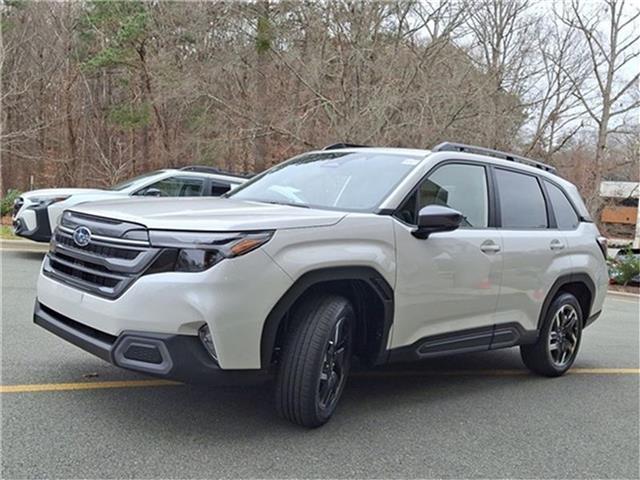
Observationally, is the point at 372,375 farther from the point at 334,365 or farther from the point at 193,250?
the point at 193,250

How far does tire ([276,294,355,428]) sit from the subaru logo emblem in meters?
1.30

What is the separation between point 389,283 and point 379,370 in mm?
1678

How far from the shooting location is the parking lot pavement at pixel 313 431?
3367 mm

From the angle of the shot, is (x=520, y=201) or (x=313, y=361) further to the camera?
(x=520, y=201)

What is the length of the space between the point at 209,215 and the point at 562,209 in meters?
3.73

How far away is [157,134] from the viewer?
86.9ft

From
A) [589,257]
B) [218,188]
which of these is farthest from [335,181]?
[218,188]

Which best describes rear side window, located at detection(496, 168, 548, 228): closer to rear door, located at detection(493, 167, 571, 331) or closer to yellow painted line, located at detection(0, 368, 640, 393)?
rear door, located at detection(493, 167, 571, 331)

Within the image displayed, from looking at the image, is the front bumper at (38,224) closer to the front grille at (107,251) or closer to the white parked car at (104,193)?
the white parked car at (104,193)

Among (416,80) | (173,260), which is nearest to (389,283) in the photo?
(173,260)

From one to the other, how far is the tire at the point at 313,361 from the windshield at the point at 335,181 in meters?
0.79

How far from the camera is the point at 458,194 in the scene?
4840 mm

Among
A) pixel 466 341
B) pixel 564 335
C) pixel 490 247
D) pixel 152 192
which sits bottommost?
pixel 564 335

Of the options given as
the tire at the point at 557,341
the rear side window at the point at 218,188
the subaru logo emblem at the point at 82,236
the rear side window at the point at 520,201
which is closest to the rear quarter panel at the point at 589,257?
the tire at the point at 557,341
